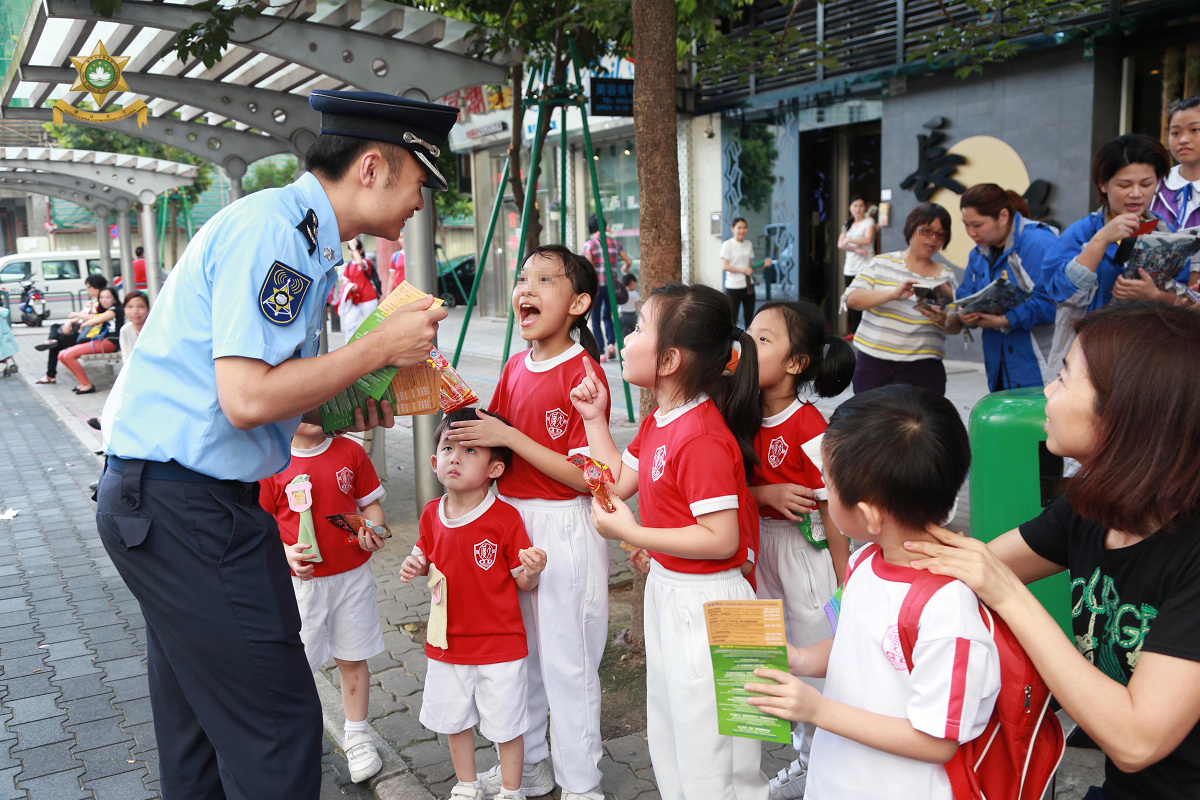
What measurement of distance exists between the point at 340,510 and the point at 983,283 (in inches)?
129

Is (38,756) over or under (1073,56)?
under

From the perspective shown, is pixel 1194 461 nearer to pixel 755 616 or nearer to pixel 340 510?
pixel 755 616

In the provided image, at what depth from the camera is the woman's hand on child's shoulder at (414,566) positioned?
269cm

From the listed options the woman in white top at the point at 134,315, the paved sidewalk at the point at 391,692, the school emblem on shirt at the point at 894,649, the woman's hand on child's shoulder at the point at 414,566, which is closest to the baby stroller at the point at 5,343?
the paved sidewalk at the point at 391,692

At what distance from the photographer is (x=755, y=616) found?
1562mm

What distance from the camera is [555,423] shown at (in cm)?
280

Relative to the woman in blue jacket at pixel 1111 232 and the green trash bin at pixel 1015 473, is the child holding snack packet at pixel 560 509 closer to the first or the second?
the green trash bin at pixel 1015 473

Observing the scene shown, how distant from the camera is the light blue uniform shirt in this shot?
73.3 inches

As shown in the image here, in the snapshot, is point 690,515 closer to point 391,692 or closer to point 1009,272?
point 391,692

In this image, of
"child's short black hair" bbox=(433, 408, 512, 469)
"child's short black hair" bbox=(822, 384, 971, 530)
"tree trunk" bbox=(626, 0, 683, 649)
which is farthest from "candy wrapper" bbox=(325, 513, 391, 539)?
"child's short black hair" bbox=(822, 384, 971, 530)

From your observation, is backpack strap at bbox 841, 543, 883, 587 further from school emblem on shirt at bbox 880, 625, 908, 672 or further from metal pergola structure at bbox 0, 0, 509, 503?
metal pergola structure at bbox 0, 0, 509, 503

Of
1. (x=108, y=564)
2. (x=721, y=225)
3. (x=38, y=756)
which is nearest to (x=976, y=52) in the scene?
(x=38, y=756)

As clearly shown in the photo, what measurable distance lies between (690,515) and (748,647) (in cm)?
68

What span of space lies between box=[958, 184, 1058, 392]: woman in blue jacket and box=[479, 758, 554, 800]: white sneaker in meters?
2.86
